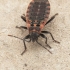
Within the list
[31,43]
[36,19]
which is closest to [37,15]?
[36,19]

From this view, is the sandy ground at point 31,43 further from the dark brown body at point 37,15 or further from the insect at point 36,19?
the dark brown body at point 37,15

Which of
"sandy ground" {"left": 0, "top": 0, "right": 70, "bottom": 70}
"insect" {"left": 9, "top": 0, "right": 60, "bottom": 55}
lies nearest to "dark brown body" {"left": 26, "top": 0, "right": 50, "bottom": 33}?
"insect" {"left": 9, "top": 0, "right": 60, "bottom": 55}

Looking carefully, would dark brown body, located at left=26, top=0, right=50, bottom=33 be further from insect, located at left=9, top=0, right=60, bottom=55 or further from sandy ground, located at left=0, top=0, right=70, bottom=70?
sandy ground, located at left=0, top=0, right=70, bottom=70

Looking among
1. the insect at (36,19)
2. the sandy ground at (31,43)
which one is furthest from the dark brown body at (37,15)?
the sandy ground at (31,43)

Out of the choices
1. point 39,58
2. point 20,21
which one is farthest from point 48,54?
point 20,21

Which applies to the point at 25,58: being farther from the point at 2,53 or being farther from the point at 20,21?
→ the point at 20,21
